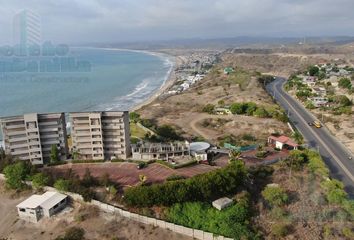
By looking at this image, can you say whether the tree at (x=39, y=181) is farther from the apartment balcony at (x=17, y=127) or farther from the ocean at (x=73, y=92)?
the ocean at (x=73, y=92)

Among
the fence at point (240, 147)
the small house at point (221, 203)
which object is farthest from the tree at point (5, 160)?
the fence at point (240, 147)

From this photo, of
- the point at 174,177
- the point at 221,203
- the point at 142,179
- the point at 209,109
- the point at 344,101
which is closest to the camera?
the point at 221,203

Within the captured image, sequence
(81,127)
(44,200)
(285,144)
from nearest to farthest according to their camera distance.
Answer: (44,200) → (81,127) → (285,144)

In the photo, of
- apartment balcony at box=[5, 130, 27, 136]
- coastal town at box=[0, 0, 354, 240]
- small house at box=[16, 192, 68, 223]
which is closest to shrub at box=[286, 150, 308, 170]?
coastal town at box=[0, 0, 354, 240]

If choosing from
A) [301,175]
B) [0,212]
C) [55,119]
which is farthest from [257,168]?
[0,212]

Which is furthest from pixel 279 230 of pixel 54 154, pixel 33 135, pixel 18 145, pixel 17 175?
pixel 18 145

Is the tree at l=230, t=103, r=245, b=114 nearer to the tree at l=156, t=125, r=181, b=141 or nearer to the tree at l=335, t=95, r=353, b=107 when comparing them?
the tree at l=156, t=125, r=181, b=141

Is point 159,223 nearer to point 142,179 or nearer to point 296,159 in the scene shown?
point 142,179
